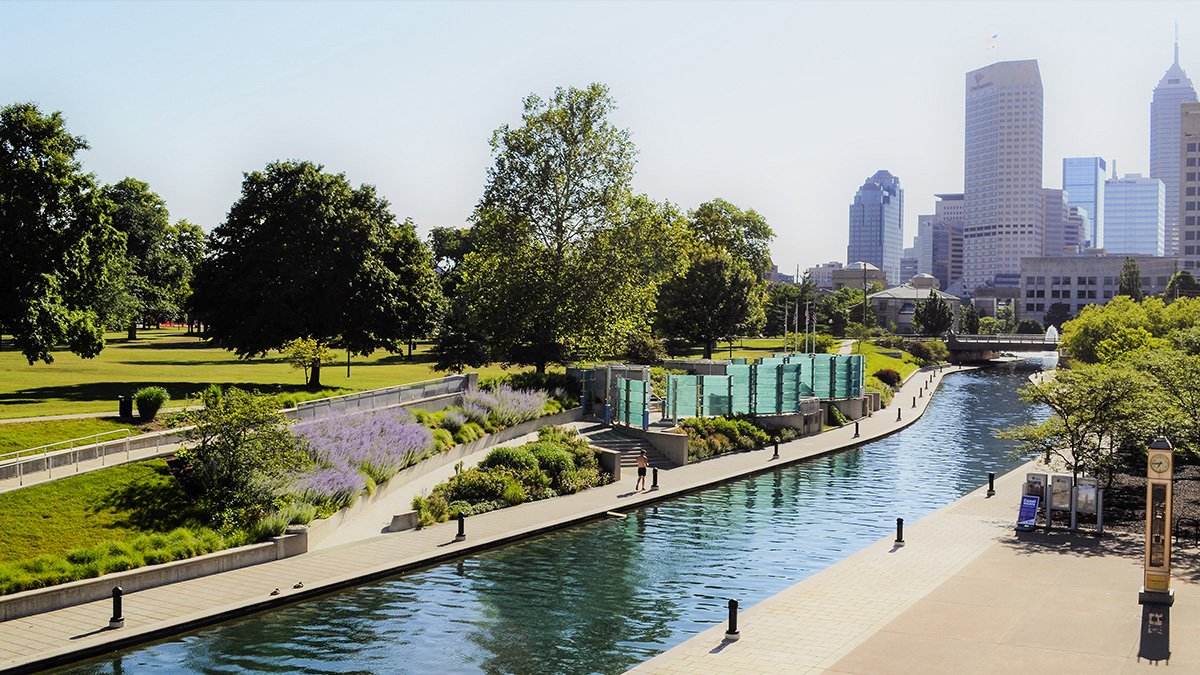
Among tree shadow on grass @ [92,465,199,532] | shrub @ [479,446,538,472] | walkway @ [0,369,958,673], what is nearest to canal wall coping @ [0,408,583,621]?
walkway @ [0,369,958,673]

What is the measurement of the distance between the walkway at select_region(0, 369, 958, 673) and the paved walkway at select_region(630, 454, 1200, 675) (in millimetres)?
9365

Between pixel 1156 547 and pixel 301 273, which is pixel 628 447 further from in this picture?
pixel 1156 547

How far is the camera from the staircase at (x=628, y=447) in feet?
142

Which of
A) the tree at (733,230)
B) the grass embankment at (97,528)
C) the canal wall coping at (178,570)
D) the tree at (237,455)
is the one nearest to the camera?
the canal wall coping at (178,570)

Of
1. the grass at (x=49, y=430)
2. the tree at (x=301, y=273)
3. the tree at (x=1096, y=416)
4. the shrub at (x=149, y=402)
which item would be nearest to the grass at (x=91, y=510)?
the grass at (x=49, y=430)

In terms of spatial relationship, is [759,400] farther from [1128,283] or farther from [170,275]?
[1128,283]

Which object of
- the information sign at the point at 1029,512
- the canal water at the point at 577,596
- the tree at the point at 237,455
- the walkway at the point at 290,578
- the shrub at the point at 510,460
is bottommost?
the canal water at the point at 577,596

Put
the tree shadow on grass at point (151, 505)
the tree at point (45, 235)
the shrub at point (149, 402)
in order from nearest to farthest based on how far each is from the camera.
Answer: the tree shadow on grass at point (151, 505) → the shrub at point (149, 402) → the tree at point (45, 235)

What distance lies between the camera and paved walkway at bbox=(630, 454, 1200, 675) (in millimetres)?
17328

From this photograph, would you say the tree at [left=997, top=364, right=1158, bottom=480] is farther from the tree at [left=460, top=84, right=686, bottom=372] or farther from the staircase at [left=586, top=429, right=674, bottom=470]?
the tree at [left=460, top=84, right=686, bottom=372]

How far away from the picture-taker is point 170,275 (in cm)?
9188

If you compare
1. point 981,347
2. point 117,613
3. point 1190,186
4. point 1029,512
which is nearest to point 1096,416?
point 1029,512

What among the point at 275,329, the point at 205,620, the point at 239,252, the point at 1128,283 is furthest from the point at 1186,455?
the point at 1128,283

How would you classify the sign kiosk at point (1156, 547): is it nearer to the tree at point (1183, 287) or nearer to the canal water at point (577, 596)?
the canal water at point (577, 596)
